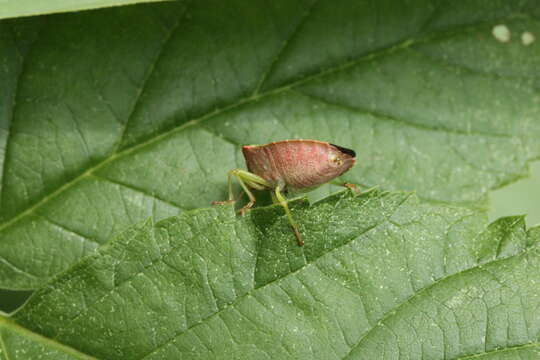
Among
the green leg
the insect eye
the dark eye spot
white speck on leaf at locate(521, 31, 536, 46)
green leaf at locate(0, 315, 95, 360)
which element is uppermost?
white speck on leaf at locate(521, 31, 536, 46)

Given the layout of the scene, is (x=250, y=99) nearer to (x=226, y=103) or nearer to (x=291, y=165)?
(x=226, y=103)

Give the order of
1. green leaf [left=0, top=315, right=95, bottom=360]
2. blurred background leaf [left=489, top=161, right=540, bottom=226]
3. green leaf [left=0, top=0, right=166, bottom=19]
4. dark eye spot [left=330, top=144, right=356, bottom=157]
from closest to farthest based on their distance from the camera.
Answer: green leaf [left=0, top=0, right=166, bottom=19]
green leaf [left=0, top=315, right=95, bottom=360]
dark eye spot [left=330, top=144, right=356, bottom=157]
blurred background leaf [left=489, top=161, right=540, bottom=226]

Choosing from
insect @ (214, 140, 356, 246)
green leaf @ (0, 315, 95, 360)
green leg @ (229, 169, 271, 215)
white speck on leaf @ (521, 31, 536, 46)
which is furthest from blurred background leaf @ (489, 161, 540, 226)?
green leaf @ (0, 315, 95, 360)

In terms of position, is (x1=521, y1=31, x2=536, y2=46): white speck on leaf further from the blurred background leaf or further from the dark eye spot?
the dark eye spot

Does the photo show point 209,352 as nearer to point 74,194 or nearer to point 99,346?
point 99,346

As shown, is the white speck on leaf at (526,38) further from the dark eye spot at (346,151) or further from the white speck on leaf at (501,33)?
the dark eye spot at (346,151)

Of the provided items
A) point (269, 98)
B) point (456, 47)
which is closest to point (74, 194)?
point (269, 98)
